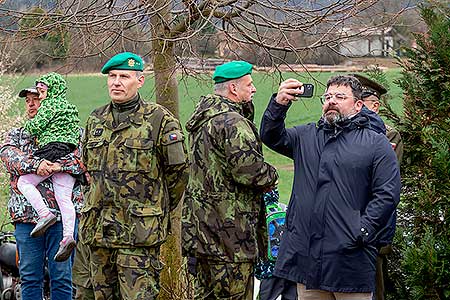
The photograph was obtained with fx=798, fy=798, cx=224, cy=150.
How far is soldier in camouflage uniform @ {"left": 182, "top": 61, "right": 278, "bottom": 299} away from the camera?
16.6ft

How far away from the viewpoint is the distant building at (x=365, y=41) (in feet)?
23.2

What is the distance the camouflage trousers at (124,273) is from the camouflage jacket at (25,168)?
1.14 metres

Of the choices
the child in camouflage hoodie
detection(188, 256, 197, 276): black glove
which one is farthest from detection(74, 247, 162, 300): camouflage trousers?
the child in camouflage hoodie

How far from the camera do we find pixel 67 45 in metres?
7.71

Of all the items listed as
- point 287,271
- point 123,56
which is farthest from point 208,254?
point 123,56

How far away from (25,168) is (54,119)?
434 millimetres

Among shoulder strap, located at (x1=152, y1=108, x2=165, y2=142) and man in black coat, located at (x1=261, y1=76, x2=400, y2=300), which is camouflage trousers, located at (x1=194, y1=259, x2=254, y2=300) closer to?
man in black coat, located at (x1=261, y1=76, x2=400, y2=300)

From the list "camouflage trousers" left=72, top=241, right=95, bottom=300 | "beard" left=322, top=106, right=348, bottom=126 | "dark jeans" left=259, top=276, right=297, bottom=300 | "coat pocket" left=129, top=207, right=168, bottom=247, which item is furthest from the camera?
"dark jeans" left=259, top=276, right=297, bottom=300

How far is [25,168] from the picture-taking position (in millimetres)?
6059

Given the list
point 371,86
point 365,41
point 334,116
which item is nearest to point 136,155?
point 334,116

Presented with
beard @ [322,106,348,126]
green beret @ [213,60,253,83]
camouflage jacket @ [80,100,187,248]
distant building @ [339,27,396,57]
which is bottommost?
camouflage jacket @ [80,100,187,248]

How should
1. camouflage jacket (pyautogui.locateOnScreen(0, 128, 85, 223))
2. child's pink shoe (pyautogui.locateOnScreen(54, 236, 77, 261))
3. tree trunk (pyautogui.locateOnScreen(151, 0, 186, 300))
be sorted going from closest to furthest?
child's pink shoe (pyautogui.locateOnScreen(54, 236, 77, 261)), camouflage jacket (pyautogui.locateOnScreen(0, 128, 85, 223)), tree trunk (pyautogui.locateOnScreen(151, 0, 186, 300))

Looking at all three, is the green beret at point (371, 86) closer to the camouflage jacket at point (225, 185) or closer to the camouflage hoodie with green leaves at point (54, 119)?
the camouflage jacket at point (225, 185)

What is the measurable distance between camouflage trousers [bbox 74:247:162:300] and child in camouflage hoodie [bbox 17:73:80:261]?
993mm
